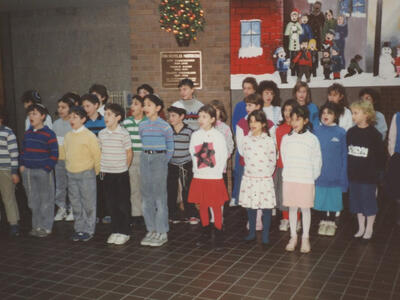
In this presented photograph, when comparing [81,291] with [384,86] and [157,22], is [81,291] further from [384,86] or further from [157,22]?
[384,86]

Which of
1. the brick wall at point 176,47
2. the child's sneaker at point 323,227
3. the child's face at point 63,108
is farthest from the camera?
the brick wall at point 176,47

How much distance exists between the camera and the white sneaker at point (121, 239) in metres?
5.56

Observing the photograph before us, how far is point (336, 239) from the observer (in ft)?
18.4

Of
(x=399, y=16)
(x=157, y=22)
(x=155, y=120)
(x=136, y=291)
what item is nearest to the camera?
(x=136, y=291)

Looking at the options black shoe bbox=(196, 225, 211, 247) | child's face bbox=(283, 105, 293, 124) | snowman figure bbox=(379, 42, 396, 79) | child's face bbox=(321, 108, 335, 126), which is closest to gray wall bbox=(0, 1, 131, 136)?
snowman figure bbox=(379, 42, 396, 79)

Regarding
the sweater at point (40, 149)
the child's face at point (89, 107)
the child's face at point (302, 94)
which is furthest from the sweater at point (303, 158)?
the sweater at point (40, 149)

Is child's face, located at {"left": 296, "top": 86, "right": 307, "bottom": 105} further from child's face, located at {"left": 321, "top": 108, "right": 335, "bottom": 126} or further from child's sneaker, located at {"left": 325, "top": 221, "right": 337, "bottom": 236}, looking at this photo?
child's sneaker, located at {"left": 325, "top": 221, "right": 337, "bottom": 236}

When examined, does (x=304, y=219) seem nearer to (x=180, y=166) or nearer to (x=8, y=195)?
(x=180, y=166)

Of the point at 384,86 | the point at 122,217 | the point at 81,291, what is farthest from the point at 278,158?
the point at 384,86

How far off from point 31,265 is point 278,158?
10.8 ft

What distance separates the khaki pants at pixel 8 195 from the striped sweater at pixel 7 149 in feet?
0.40

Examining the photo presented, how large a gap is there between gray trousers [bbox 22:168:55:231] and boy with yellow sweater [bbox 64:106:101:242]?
41 centimetres

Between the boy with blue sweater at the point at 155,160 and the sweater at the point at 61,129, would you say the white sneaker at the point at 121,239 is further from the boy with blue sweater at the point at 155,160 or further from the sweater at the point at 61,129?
the sweater at the point at 61,129

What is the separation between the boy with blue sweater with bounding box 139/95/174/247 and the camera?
5453 mm
